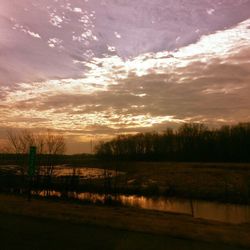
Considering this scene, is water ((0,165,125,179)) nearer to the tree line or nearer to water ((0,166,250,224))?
water ((0,166,250,224))

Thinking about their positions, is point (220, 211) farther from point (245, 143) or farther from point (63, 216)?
point (245, 143)

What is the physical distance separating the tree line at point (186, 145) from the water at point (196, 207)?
6327 cm

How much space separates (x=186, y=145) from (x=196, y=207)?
285 ft

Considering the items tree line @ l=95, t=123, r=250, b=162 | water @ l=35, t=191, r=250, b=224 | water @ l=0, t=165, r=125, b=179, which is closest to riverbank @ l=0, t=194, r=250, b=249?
water @ l=35, t=191, r=250, b=224

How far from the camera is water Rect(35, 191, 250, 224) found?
23062 mm

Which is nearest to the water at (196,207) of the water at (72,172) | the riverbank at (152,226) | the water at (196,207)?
the water at (196,207)

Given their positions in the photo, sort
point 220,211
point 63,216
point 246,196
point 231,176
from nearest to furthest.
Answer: point 63,216
point 220,211
point 246,196
point 231,176

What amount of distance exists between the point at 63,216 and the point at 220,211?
13.2m

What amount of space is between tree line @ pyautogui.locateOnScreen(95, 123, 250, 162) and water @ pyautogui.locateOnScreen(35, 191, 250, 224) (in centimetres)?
6327

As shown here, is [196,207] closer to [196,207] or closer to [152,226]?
[196,207]

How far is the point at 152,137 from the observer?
136500mm

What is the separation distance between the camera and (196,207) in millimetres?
27406

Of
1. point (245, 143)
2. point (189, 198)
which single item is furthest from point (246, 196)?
point (245, 143)

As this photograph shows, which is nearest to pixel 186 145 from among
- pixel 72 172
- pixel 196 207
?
pixel 72 172
